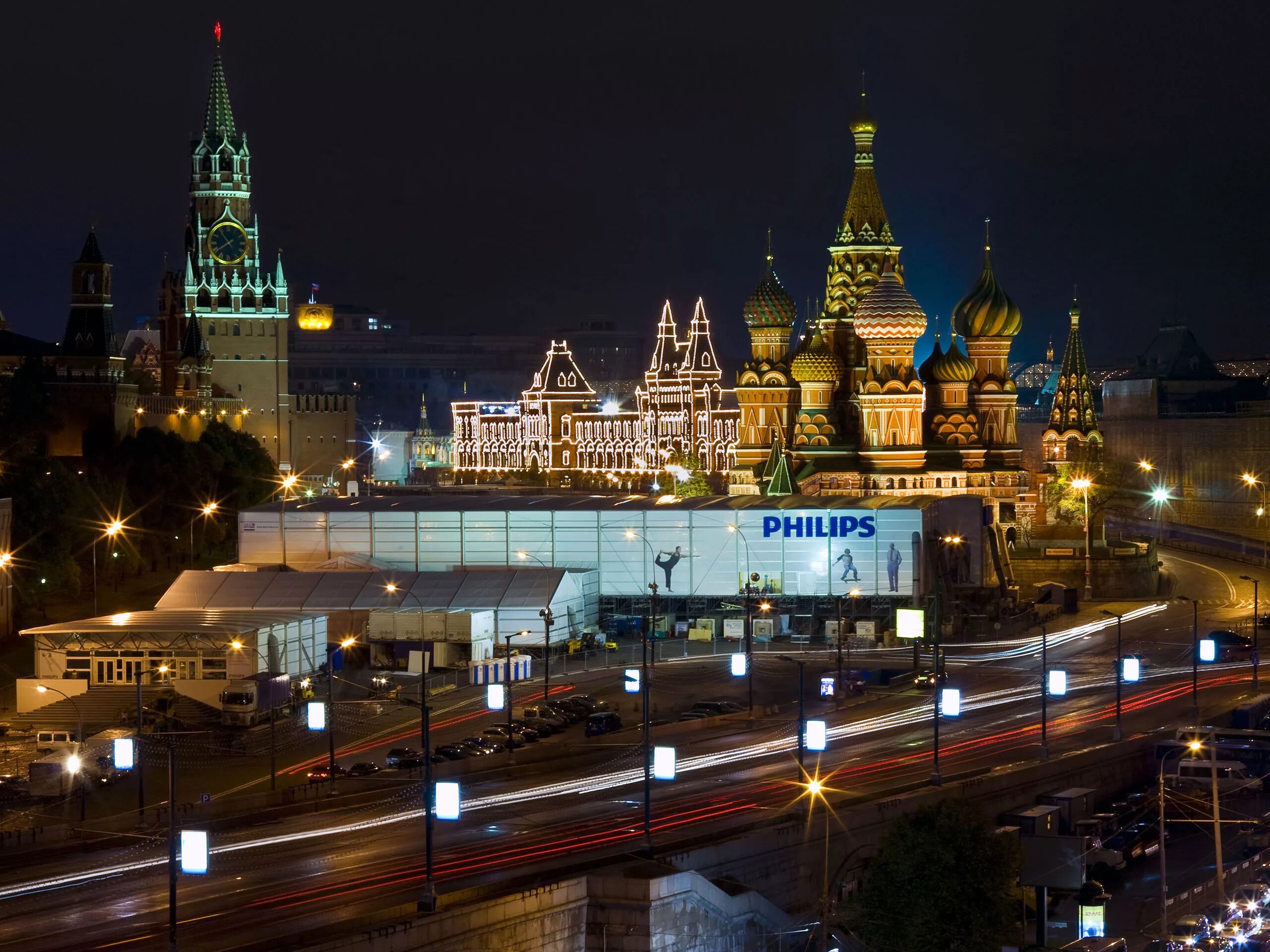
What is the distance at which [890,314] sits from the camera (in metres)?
107

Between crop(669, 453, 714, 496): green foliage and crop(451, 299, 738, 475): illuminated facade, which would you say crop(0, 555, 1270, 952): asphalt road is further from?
crop(451, 299, 738, 475): illuminated facade

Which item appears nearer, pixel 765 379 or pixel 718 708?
pixel 718 708

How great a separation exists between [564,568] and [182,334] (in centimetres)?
7201

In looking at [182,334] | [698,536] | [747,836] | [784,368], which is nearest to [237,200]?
[182,334]

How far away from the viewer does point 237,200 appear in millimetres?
161375

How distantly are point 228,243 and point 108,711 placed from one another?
98737mm

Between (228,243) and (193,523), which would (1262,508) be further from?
(228,243)

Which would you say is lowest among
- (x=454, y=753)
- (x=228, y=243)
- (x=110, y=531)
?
(x=454, y=753)

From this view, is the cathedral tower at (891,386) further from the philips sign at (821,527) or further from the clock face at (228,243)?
the clock face at (228,243)

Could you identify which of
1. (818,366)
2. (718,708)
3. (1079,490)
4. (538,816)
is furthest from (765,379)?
(538,816)

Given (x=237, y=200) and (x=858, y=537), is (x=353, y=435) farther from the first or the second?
(x=858, y=537)

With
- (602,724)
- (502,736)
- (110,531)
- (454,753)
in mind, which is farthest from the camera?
(110,531)

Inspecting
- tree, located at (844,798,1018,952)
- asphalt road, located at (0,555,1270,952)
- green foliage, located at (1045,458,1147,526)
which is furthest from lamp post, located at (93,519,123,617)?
green foliage, located at (1045,458,1147,526)

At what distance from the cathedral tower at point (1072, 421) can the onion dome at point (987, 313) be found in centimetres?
1086
